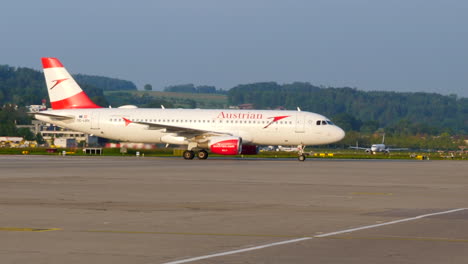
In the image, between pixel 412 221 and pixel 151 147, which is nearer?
pixel 412 221

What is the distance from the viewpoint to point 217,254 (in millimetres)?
11430

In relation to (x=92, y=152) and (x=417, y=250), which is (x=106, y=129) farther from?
(x=417, y=250)

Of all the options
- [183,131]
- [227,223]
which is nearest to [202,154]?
[183,131]

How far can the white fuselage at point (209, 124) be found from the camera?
182ft

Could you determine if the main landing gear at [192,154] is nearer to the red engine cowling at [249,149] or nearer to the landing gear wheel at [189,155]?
the landing gear wheel at [189,155]

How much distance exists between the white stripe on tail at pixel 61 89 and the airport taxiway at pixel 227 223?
30.6 m

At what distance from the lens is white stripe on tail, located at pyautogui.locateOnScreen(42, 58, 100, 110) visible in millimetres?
57750

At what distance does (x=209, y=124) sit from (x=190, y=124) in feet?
4.26

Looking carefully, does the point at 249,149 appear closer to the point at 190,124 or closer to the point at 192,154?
the point at 192,154

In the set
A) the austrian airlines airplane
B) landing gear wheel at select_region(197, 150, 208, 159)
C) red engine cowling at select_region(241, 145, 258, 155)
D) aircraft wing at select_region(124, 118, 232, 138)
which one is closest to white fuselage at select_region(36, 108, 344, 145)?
the austrian airlines airplane

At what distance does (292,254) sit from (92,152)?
58.1 m

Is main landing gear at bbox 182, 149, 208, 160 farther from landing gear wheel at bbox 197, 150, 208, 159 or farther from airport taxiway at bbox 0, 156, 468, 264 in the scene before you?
airport taxiway at bbox 0, 156, 468, 264

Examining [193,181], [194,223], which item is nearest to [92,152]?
[193,181]

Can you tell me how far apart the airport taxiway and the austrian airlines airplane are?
27586 millimetres
